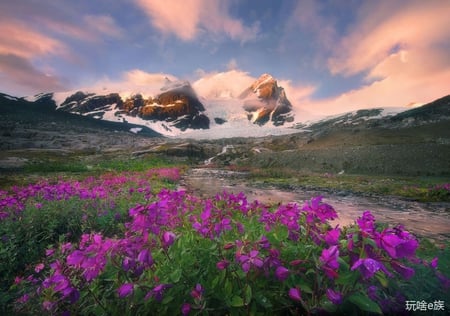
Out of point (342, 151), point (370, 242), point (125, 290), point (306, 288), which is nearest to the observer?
point (370, 242)

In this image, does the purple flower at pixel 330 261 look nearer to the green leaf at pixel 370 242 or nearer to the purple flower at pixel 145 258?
the green leaf at pixel 370 242

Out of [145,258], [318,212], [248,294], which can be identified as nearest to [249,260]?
[248,294]

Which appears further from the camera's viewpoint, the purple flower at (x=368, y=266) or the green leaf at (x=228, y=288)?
the green leaf at (x=228, y=288)

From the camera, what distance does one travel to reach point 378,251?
1928 millimetres

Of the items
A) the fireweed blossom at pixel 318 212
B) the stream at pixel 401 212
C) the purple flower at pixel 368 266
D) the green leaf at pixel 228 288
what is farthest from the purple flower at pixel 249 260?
the stream at pixel 401 212

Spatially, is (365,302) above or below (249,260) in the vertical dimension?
below

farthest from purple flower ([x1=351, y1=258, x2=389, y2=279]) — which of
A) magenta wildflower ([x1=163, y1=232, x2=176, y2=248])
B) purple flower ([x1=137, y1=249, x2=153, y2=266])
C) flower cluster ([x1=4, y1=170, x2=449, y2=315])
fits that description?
purple flower ([x1=137, y1=249, x2=153, y2=266])

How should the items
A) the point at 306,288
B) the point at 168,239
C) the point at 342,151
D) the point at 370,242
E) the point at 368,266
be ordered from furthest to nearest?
the point at 342,151
the point at 168,239
the point at 306,288
the point at 370,242
the point at 368,266

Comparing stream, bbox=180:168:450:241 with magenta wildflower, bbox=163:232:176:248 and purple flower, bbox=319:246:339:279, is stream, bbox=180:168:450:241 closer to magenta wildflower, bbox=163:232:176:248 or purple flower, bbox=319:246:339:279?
purple flower, bbox=319:246:339:279

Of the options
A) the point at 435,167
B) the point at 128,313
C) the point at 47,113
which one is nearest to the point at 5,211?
the point at 128,313

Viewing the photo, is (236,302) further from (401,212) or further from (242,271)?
(401,212)

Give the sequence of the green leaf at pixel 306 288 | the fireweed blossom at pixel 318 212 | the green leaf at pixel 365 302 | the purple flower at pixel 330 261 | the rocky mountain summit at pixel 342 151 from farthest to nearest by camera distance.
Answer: the rocky mountain summit at pixel 342 151 → the fireweed blossom at pixel 318 212 → the green leaf at pixel 306 288 → the purple flower at pixel 330 261 → the green leaf at pixel 365 302

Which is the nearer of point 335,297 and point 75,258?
point 335,297

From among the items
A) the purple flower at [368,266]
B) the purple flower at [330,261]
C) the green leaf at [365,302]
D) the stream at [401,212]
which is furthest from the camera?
the stream at [401,212]
